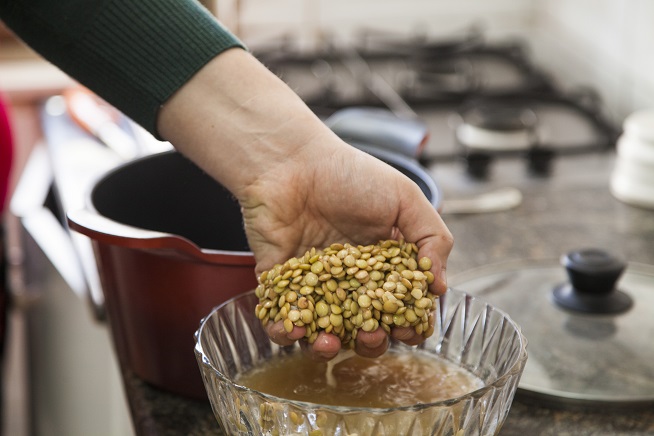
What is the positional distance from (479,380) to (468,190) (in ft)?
2.38

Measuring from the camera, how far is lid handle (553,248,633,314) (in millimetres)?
945

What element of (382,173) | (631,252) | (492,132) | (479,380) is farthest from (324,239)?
(492,132)

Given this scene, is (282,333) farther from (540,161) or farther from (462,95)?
(462,95)

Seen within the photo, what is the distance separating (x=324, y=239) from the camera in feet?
2.75

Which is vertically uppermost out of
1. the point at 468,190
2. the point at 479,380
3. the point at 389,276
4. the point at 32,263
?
the point at 389,276

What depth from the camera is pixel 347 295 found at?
0.71m

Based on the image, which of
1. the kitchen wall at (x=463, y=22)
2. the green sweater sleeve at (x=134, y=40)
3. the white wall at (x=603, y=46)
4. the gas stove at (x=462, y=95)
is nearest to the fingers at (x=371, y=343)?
the green sweater sleeve at (x=134, y=40)

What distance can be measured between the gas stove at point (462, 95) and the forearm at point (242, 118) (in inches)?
28.2

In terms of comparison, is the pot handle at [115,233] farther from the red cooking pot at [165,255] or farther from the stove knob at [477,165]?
the stove knob at [477,165]

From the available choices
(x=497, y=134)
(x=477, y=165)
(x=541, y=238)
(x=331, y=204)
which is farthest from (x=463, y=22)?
(x=331, y=204)

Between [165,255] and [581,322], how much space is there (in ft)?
1.54

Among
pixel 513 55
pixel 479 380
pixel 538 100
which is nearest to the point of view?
pixel 479 380

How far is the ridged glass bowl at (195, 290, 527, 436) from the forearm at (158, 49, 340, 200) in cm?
13

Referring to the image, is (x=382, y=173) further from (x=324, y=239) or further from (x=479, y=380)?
(x=479, y=380)
